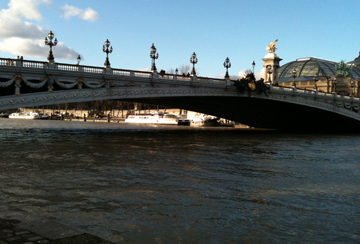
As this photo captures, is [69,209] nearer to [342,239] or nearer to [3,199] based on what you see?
[3,199]

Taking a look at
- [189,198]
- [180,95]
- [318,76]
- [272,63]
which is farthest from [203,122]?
[189,198]

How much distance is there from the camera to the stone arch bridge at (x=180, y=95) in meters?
27.2

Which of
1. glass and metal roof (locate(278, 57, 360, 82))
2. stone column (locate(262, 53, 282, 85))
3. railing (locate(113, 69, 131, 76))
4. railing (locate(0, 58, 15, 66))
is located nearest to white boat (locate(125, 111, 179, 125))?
stone column (locate(262, 53, 282, 85))

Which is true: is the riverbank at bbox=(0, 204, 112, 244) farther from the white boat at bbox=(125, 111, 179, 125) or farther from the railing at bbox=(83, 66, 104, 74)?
the white boat at bbox=(125, 111, 179, 125)

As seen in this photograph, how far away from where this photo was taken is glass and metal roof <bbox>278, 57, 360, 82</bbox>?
98875mm

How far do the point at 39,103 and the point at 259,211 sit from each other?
72.2 ft

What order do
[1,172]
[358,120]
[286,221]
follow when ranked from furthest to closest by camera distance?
[358,120]
[1,172]
[286,221]

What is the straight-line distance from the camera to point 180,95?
37.3 metres

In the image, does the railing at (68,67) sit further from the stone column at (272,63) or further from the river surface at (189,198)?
the stone column at (272,63)

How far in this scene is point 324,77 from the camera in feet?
303

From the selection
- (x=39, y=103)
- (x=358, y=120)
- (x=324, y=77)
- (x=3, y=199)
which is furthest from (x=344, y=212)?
(x=324, y=77)

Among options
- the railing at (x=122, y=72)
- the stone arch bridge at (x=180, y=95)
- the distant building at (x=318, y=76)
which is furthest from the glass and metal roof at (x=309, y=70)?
the railing at (x=122, y=72)

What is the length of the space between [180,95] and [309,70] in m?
74.2

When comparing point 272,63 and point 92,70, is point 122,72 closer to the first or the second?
point 92,70
